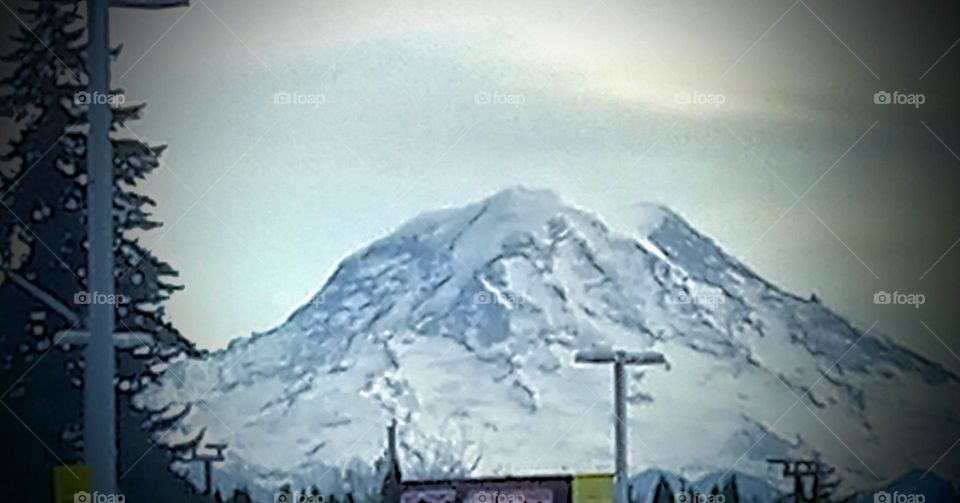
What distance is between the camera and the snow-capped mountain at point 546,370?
3.84 meters

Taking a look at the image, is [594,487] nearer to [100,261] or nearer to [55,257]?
[100,261]

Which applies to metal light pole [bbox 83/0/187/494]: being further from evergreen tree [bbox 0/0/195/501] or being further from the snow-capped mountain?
the snow-capped mountain

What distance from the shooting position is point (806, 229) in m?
3.96

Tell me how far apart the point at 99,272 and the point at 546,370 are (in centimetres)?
139

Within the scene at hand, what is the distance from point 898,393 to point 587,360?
100cm

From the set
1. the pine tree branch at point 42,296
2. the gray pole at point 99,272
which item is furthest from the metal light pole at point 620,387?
the pine tree branch at point 42,296

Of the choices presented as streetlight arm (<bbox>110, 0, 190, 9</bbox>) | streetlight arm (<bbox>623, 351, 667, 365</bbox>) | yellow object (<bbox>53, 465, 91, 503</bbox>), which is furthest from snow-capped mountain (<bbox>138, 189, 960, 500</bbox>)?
streetlight arm (<bbox>110, 0, 190, 9</bbox>)

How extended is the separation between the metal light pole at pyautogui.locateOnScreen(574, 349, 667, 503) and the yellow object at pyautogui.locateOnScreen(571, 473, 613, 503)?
2 cm

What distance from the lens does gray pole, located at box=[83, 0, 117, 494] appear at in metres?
3.80

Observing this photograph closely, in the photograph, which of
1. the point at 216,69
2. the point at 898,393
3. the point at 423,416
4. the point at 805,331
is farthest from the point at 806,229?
the point at 216,69

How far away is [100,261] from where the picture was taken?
382cm

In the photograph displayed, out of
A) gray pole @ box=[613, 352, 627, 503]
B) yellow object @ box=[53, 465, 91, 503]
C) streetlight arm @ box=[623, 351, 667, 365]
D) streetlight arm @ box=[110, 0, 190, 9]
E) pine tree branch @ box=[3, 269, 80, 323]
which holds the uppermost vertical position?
streetlight arm @ box=[110, 0, 190, 9]

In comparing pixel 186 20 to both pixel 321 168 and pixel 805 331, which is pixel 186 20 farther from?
pixel 805 331

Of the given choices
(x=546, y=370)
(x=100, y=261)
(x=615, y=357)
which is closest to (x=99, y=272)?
(x=100, y=261)
